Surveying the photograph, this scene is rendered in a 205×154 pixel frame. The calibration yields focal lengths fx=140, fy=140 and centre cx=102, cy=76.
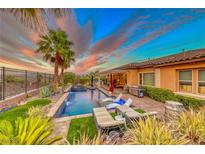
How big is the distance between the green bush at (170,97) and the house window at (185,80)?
886 millimetres

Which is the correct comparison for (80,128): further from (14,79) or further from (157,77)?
(157,77)

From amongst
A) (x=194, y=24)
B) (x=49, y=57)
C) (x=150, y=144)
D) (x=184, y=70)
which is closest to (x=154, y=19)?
(x=194, y=24)

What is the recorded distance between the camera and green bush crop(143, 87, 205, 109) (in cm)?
661

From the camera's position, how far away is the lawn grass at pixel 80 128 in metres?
4.80

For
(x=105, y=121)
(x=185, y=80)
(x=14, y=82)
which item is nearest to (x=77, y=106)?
(x=14, y=82)

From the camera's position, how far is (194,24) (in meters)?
7.71

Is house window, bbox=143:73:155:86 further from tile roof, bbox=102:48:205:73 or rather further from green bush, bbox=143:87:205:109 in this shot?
tile roof, bbox=102:48:205:73

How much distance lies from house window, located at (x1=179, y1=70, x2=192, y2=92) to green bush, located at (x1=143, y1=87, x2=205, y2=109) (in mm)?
886

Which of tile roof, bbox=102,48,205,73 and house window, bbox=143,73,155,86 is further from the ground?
tile roof, bbox=102,48,205,73

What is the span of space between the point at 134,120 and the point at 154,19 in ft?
18.0

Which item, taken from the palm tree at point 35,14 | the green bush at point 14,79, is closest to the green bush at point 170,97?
the palm tree at point 35,14

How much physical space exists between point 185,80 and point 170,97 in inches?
57.2

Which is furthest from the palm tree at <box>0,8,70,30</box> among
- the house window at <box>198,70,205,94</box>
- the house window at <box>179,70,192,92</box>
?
the house window at <box>179,70,192,92</box>
